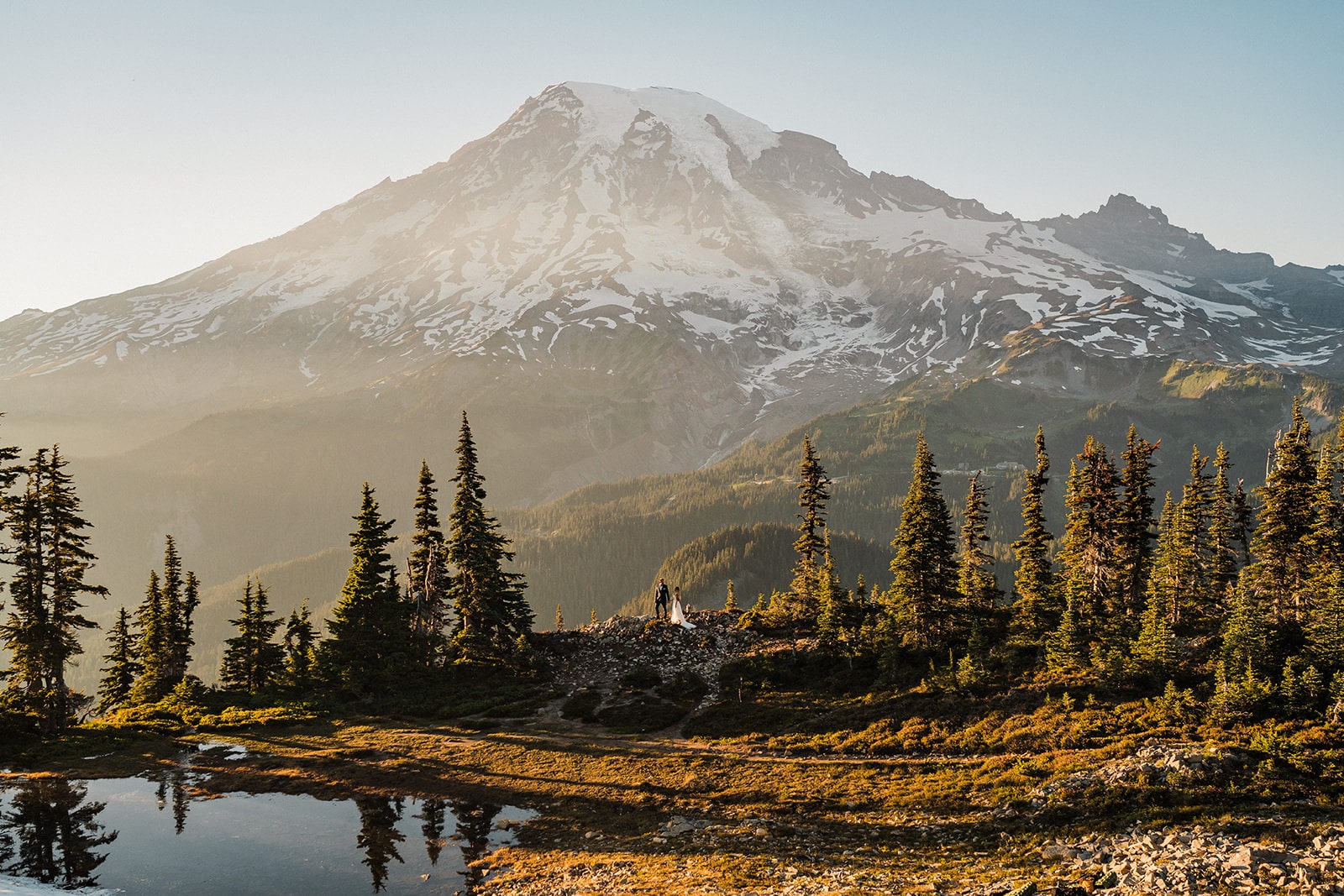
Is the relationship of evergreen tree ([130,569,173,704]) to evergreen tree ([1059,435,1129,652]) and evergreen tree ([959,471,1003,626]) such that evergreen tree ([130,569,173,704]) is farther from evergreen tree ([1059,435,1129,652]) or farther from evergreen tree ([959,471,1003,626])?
evergreen tree ([1059,435,1129,652])

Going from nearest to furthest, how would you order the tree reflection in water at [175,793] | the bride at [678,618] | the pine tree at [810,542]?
the tree reflection in water at [175,793] < the pine tree at [810,542] < the bride at [678,618]

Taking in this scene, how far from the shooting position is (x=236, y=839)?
31.2m

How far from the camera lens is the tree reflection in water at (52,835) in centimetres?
2766

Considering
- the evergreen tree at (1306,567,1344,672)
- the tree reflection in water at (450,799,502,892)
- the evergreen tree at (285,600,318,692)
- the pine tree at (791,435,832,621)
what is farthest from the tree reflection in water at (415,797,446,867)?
the evergreen tree at (1306,567,1344,672)

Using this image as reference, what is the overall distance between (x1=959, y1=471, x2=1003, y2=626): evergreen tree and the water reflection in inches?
1588

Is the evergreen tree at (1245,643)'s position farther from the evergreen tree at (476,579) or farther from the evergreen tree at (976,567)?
the evergreen tree at (476,579)

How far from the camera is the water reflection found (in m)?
27.8

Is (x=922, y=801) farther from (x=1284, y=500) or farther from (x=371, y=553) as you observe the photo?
Answer: (x=371, y=553)

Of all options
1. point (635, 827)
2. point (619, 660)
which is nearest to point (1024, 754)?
point (635, 827)

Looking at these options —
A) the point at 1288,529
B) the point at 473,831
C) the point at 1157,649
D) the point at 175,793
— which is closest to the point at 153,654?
the point at 175,793

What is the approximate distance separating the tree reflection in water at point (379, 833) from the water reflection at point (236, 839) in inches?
2.5

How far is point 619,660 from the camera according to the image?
204 ft

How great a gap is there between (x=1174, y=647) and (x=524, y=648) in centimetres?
4325

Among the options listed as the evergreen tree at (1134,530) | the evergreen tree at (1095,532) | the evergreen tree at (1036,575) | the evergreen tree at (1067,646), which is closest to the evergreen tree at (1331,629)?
the evergreen tree at (1067,646)
